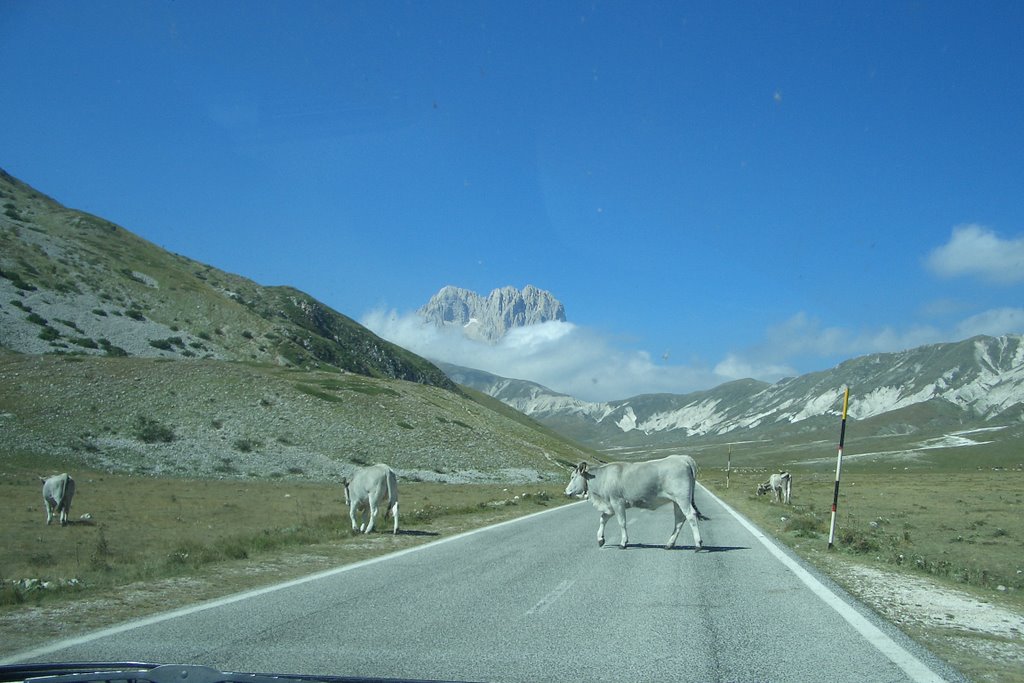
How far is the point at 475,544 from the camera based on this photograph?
17.7 meters

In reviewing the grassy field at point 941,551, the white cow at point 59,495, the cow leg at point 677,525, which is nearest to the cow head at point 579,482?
the cow leg at point 677,525

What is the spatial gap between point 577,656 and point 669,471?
9208 mm

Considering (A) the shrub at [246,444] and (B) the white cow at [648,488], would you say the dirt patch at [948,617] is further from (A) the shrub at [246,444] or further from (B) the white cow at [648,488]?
(A) the shrub at [246,444]

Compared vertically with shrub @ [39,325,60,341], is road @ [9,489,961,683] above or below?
below

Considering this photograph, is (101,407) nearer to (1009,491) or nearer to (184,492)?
(184,492)

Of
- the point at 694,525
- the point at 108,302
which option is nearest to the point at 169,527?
the point at 694,525

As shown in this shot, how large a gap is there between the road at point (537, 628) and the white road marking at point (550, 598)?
27 millimetres

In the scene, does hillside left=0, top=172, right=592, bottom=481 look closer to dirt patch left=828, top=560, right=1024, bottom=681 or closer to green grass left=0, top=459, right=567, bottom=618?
green grass left=0, top=459, right=567, bottom=618

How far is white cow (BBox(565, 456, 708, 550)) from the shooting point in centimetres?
1627

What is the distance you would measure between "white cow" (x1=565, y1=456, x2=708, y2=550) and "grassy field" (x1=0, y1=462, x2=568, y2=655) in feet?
14.7

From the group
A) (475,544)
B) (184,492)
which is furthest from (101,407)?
(475,544)

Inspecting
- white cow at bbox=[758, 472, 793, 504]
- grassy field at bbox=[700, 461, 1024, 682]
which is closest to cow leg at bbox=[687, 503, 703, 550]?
grassy field at bbox=[700, 461, 1024, 682]

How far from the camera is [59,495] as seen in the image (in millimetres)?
22891

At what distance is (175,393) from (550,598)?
180 ft
